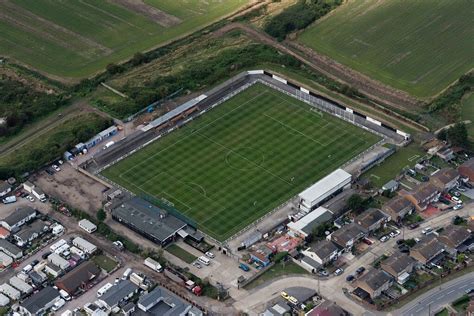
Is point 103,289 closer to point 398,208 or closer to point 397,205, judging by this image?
point 398,208

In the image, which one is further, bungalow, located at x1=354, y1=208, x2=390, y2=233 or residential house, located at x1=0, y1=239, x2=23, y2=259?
bungalow, located at x1=354, y1=208, x2=390, y2=233

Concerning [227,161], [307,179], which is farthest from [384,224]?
[227,161]

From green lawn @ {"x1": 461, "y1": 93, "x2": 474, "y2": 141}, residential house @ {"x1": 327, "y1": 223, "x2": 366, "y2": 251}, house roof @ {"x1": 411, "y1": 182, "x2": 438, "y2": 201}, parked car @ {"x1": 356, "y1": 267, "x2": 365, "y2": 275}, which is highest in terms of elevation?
green lawn @ {"x1": 461, "y1": 93, "x2": 474, "y2": 141}

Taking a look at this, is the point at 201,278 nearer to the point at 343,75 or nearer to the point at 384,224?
the point at 384,224

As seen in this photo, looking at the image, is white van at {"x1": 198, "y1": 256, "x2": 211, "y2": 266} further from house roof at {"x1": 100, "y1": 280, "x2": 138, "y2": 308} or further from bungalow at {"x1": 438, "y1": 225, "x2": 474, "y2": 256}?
bungalow at {"x1": 438, "y1": 225, "x2": 474, "y2": 256}

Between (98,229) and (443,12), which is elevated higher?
(443,12)

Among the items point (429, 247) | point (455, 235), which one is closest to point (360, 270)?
point (429, 247)

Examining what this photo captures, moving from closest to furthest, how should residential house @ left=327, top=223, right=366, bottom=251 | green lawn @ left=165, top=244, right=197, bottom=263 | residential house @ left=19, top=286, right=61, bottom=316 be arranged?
residential house @ left=19, top=286, right=61, bottom=316
green lawn @ left=165, top=244, right=197, bottom=263
residential house @ left=327, top=223, right=366, bottom=251

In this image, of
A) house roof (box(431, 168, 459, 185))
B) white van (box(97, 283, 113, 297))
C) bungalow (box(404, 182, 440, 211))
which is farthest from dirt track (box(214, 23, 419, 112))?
white van (box(97, 283, 113, 297))
